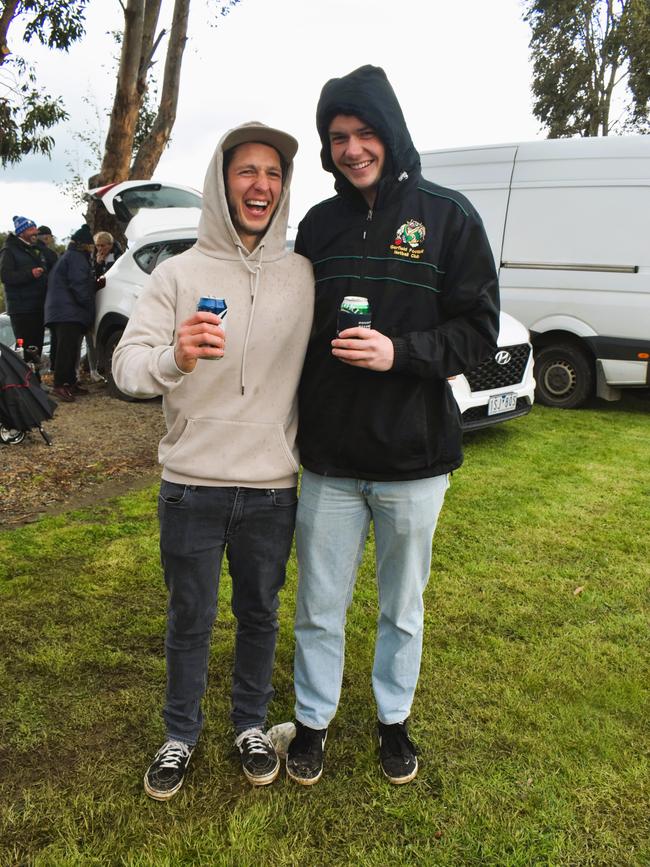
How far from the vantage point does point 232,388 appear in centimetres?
210

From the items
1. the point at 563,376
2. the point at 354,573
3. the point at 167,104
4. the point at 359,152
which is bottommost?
the point at 563,376

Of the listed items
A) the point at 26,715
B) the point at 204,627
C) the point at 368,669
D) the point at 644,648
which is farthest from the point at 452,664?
the point at 26,715

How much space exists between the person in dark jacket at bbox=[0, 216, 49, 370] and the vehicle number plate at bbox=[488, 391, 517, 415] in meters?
5.32

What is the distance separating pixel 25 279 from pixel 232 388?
7.41 m

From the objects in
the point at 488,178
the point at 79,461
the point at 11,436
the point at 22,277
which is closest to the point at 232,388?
the point at 79,461

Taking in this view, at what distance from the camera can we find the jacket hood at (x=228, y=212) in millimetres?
2074

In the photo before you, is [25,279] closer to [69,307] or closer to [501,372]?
[69,307]

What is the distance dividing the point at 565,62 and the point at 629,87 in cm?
187

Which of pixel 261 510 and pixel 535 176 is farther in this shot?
pixel 535 176

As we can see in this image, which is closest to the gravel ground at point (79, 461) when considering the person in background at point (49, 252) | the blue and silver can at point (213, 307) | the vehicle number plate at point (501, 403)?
the person in background at point (49, 252)

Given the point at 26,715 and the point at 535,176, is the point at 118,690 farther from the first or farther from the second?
the point at 535,176

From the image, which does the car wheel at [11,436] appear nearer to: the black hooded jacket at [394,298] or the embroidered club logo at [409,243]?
the black hooded jacket at [394,298]

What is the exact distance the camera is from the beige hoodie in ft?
6.73

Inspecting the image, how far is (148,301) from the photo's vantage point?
2043 mm
